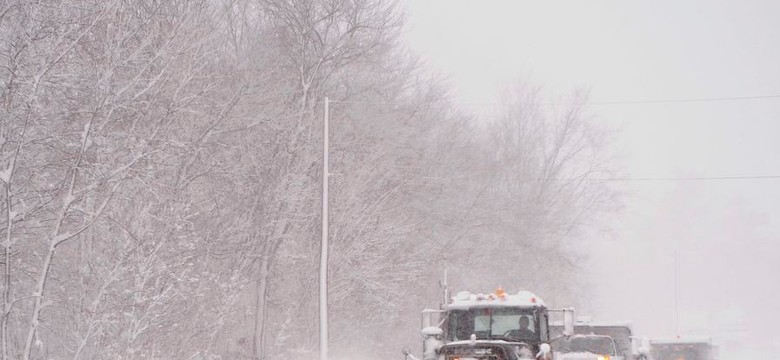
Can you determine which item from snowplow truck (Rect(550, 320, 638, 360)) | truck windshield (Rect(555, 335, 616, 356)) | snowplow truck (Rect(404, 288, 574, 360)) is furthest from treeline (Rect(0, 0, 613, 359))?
truck windshield (Rect(555, 335, 616, 356))

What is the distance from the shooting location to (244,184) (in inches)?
1061

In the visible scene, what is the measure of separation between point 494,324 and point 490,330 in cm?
11

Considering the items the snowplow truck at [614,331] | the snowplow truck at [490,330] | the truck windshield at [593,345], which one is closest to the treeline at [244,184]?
the snowplow truck at [490,330]

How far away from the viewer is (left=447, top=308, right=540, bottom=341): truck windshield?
15203mm

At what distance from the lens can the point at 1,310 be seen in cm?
1548

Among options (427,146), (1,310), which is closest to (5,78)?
(1,310)

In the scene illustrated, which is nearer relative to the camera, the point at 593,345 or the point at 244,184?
the point at 593,345

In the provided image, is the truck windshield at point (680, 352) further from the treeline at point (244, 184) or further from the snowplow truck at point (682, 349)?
the treeline at point (244, 184)

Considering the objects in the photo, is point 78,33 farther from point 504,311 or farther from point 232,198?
point 232,198

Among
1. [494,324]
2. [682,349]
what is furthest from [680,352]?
[494,324]

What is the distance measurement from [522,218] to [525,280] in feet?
9.28

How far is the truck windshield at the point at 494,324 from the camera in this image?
15203 millimetres

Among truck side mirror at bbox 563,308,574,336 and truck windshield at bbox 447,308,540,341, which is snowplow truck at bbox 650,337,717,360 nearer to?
truck windshield at bbox 447,308,540,341

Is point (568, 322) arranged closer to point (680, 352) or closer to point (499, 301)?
point (499, 301)
